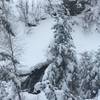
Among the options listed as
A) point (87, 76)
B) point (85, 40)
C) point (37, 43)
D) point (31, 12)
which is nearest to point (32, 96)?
point (87, 76)

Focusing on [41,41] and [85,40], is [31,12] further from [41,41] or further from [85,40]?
[85,40]

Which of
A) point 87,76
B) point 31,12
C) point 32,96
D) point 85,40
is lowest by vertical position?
point 32,96

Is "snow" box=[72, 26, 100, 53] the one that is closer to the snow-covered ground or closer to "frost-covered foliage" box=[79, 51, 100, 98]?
the snow-covered ground

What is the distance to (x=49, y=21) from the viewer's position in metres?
18.4

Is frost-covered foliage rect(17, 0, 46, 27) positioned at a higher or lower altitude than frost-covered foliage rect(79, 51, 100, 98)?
higher

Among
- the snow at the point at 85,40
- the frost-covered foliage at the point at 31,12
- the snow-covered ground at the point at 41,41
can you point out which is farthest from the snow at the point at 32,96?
the frost-covered foliage at the point at 31,12

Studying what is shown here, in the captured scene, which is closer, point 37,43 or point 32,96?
point 32,96

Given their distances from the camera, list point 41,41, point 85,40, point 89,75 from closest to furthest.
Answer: point 89,75 → point 41,41 → point 85,40

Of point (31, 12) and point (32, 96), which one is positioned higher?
point (31, 12)

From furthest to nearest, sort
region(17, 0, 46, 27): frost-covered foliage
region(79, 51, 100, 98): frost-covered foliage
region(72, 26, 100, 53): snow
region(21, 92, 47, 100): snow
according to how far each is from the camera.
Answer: region(17, 0, 46, 27): frost-covered foliage → region(72, 26, 100, 53): snow → region(79, 51, 100, 98): frost-covered foliage → region(21, 92, 47, 100): snow

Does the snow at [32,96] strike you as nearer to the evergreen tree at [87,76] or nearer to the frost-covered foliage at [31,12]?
the evergreen tree at [87,76]

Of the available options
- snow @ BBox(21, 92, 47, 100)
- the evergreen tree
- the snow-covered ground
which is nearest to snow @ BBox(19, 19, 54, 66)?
the snow-covered ground

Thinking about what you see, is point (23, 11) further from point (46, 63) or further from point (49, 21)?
point (46, 63)

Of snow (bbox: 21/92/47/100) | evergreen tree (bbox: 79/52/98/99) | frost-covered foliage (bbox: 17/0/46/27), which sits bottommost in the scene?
snow (bbox: 21/92/47/100)
